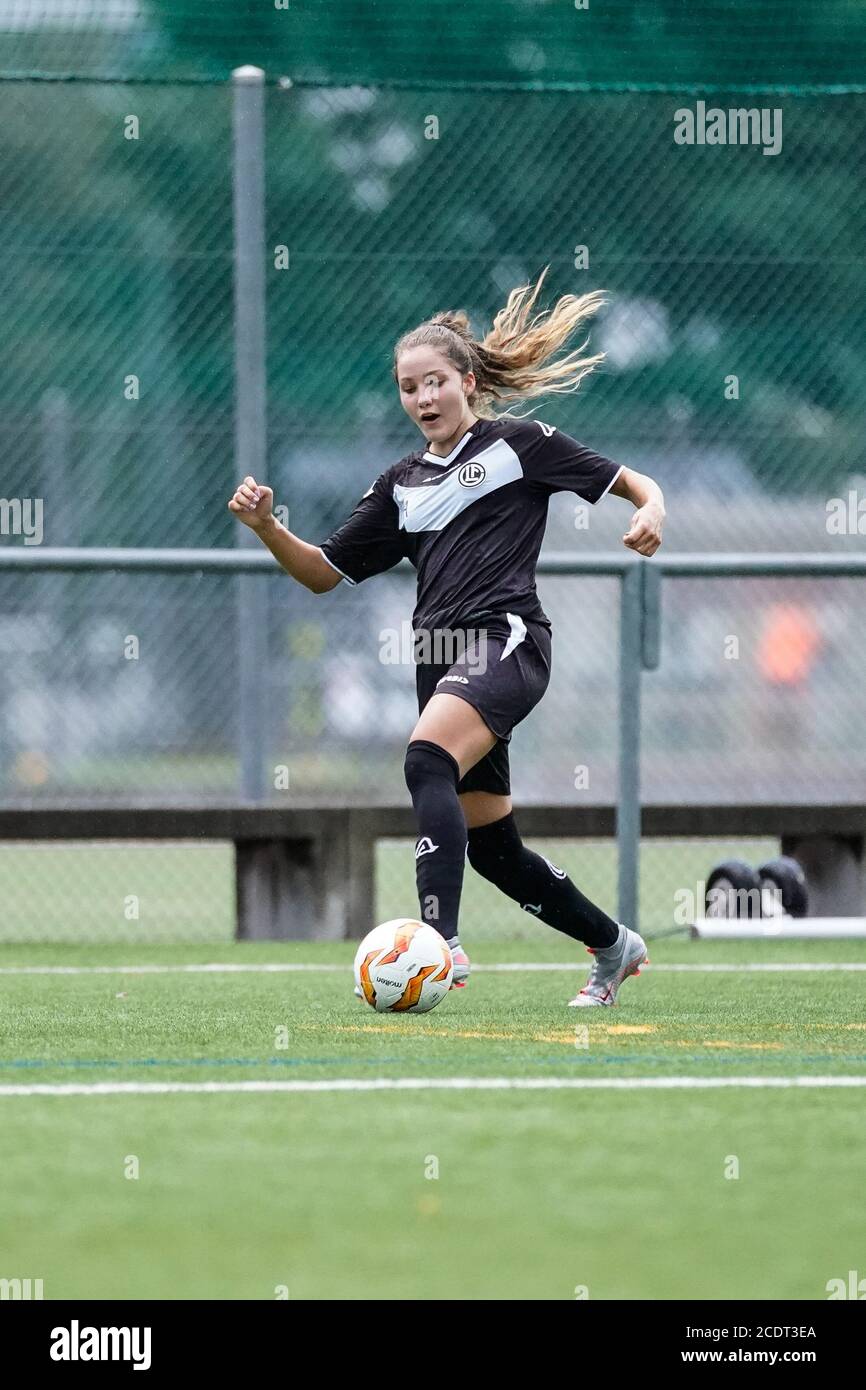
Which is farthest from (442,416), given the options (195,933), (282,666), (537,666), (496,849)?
(195,933)

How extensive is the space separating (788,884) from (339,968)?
170 cm

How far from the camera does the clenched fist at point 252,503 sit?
5.03 metres

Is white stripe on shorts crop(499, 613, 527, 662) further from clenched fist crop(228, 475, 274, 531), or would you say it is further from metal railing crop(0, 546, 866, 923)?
metal railing crop(0, 546, 866, 923)

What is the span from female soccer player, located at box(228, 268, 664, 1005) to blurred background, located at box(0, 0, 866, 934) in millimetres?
2151

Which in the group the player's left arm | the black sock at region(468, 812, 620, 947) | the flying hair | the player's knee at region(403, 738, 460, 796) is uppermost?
the flying hair

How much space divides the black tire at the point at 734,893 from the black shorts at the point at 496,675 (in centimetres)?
215

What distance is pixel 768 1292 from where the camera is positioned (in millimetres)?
2393

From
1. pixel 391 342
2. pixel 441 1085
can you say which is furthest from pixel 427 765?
pixel 391 342

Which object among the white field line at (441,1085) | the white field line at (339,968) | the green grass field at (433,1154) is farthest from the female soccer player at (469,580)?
the white field line at (441,1085)

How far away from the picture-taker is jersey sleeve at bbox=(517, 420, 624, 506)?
5367 millimetres

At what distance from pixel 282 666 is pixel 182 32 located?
8.04ft

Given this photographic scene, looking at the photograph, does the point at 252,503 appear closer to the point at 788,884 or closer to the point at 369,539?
the point at 369,539

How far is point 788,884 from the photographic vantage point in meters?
7.34

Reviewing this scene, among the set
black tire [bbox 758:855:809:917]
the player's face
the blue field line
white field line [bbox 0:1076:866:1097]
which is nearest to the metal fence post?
black tire [bbox 758:855:809:917]
